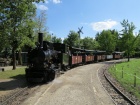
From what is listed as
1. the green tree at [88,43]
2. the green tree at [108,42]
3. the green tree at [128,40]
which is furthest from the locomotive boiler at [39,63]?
the green tree at [88,43]

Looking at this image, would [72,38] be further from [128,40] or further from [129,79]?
[129,79]

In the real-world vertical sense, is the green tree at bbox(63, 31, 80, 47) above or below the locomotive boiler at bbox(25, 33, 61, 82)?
above

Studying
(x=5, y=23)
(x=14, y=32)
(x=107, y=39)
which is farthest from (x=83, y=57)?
(x=107, y=39)

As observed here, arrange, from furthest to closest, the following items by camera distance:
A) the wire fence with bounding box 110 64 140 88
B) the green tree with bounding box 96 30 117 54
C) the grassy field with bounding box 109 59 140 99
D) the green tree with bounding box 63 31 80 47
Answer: the green tree with bounding box 63 31 80 47 < the green tree with bounding box 96 30 117 54 < the wire fence with bounding box 110 64 140 88 < the grassy field with bounding box 109 59 140 99

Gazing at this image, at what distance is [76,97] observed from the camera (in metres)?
15.6

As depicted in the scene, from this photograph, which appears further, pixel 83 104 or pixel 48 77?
pixel 48 77

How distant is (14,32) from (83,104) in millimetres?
17366

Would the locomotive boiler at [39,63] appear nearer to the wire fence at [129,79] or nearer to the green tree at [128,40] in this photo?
the wire fence at [129,79]

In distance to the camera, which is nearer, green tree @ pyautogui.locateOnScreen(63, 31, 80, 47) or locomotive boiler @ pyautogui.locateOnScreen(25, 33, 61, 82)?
locomotive boiler @ pyautogui.locateOnScreen(25, 33, 61, 82)

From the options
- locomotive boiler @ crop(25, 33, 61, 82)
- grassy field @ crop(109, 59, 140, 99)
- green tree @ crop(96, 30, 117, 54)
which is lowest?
grassy field @ crop(109, 59, 140, 99)

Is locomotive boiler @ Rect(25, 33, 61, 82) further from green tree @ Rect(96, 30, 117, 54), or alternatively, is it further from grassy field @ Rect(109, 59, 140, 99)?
green tree @ Rect(96, 30, 117, 54)

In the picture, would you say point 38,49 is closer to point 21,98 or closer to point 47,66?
point 47,66

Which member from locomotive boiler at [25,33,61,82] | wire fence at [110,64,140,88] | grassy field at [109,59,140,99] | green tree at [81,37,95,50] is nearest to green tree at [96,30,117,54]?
green tree at [81,37,95,50]

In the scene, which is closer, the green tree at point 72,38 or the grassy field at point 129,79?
the grassy field at point 129,79
